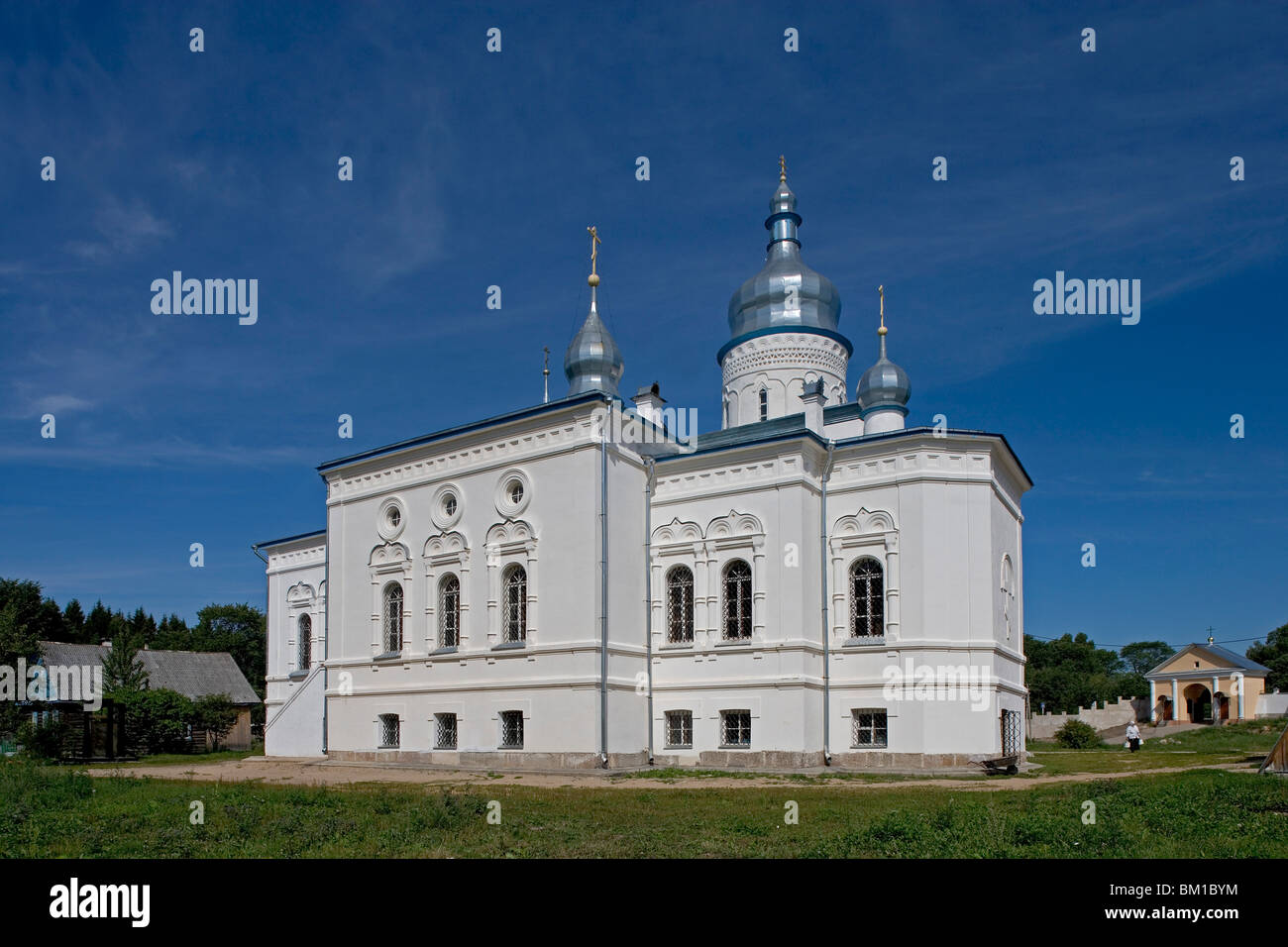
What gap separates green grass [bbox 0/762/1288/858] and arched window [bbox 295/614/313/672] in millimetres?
16771

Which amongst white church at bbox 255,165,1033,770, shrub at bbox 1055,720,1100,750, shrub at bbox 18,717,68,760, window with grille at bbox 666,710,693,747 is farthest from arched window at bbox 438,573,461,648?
shrub at bbox 1055,720,1100,750

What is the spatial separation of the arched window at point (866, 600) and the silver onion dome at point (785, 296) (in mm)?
8930

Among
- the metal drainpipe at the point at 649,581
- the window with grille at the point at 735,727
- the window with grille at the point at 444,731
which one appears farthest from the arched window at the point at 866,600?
the window with grille at the point at 444,731

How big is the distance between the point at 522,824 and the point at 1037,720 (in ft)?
126

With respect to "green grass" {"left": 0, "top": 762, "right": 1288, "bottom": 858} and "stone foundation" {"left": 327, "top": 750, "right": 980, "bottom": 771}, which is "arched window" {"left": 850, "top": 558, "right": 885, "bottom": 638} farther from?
"green grass" {"left": 0, "top": 762, "right": 1288, "bottom": 858}

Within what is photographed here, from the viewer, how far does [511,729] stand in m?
22.0

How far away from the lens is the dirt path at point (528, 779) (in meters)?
16.4

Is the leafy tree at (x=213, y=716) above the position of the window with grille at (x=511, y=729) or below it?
below

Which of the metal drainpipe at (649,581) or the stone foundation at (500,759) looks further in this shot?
the metal drainpipe at (649,581)

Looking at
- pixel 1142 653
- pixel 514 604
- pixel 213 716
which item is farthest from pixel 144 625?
pixel 1142 653

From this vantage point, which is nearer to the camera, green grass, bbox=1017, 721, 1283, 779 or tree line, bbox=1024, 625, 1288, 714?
green grass, bbox=1017, 721, 1283, 779

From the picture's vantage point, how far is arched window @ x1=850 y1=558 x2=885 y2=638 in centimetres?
2150

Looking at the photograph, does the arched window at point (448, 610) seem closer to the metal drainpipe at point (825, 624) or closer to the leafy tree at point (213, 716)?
the metal drainpipe at point (825, 624)
